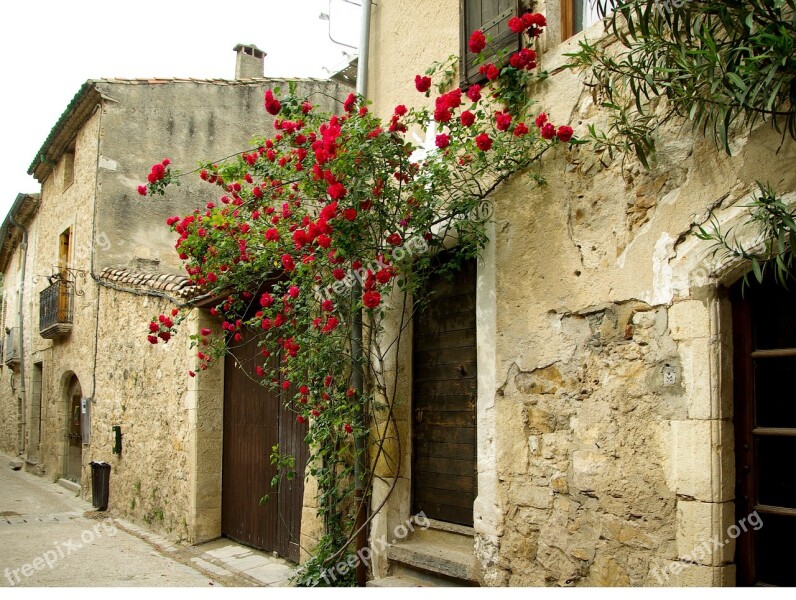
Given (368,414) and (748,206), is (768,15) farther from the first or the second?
(368,414)

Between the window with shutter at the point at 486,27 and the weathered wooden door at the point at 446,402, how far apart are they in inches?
50.3

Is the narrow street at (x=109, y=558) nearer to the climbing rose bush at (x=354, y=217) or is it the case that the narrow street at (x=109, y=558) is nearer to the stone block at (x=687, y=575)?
the climbing rose bush at (x=354, y=217)

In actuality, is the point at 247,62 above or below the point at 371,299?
above

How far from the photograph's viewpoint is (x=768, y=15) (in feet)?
8.45

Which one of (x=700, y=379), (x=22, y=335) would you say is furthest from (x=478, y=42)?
(x=22, y=335)

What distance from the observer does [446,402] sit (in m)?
4.62

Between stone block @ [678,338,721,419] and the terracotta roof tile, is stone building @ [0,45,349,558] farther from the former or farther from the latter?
stone block @ [678,338,721,419]

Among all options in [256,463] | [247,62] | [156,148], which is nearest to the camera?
[256,463]

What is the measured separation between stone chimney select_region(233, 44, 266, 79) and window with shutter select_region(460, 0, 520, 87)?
32.4ft

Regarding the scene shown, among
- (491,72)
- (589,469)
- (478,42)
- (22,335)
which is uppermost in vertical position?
(478,42)

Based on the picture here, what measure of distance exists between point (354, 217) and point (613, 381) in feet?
5.72

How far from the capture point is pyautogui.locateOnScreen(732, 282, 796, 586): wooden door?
9.14 feet

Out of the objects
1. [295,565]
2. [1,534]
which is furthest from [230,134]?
[295,565]

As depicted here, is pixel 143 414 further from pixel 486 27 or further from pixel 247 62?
pixel 247 62
